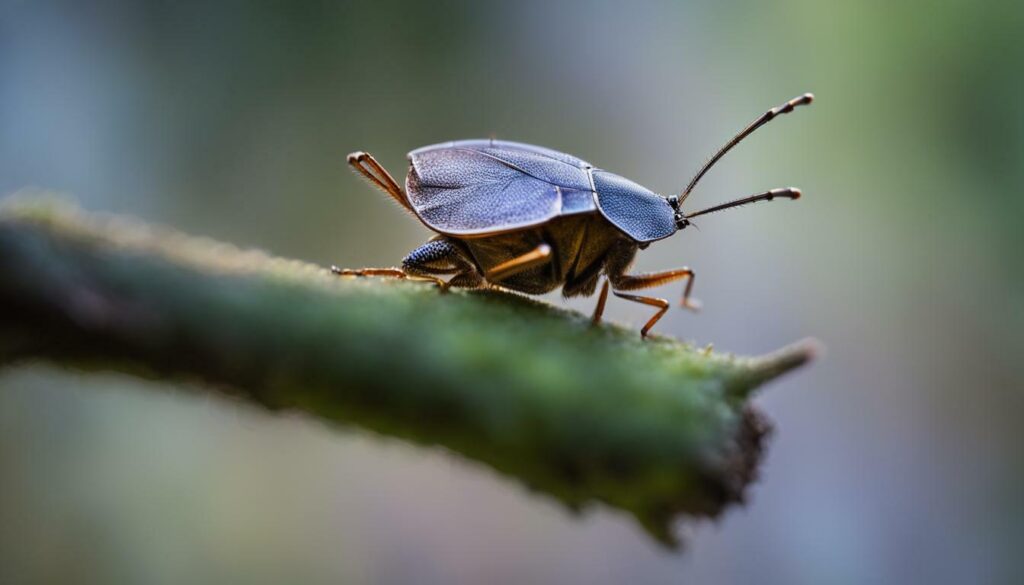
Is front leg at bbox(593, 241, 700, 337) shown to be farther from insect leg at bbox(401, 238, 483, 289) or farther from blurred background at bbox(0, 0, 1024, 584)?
blurred background at bbox(0, 0, 1024, 584)

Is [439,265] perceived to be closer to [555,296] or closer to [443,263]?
[443,263]

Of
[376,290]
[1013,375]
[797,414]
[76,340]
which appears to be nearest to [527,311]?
[376,290]

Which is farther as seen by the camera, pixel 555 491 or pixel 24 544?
pixel 24 544

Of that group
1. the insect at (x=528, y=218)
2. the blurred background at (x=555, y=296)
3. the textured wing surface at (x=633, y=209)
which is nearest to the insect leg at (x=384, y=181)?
the insect at (x=528, y=218)

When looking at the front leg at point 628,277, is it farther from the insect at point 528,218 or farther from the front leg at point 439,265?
the front leg at point 439,265

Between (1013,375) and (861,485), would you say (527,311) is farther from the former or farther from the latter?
(1013,375)

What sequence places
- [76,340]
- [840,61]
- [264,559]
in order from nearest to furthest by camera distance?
[76,340] < [264,559] < [840,61]

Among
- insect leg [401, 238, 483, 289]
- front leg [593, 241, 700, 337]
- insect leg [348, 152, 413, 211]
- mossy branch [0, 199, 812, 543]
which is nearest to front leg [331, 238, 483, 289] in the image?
insect leg [401, 238, 483, 289]
